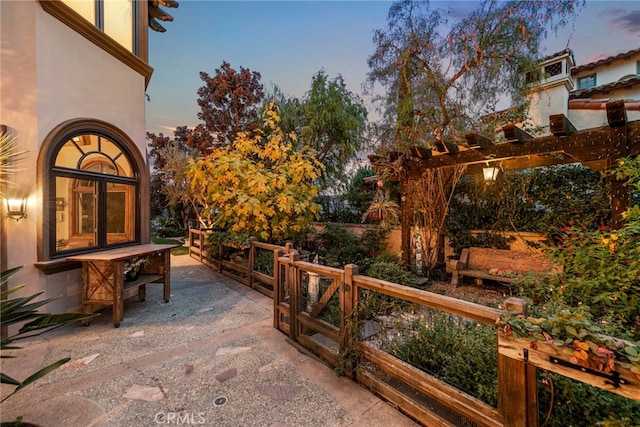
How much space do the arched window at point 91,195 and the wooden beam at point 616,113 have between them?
807 cm

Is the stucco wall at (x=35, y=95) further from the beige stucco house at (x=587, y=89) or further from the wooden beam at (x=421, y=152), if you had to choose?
the beige stucco house at (x=587, y=89)

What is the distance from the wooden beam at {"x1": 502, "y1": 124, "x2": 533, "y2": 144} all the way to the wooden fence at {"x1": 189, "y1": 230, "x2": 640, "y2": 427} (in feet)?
13.2

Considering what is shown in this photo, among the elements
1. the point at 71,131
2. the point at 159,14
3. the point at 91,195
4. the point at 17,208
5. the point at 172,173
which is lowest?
the point at 17,208

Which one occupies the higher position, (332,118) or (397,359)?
(332,118)

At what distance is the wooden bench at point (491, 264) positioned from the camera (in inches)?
211

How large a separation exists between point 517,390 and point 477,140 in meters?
4.54

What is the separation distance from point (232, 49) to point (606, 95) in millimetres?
13348

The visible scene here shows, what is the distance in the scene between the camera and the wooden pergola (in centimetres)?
401

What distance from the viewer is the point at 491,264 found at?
19.3ft

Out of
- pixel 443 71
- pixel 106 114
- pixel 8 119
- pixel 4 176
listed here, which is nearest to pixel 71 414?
pixel 4 176

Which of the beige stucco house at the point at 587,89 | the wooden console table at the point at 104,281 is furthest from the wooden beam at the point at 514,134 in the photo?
the wooden console table at the point at 104,281

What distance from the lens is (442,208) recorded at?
22.8 feet

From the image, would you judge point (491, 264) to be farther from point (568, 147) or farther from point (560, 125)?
point (560, 125)

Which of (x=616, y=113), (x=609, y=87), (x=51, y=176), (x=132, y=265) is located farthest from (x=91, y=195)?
(x=609, y=87)
